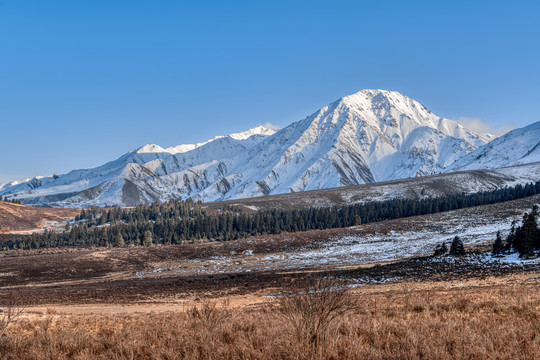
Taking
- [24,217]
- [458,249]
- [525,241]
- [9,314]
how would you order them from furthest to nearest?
[24,217]
[458,249]
[525,241]
[9,314]

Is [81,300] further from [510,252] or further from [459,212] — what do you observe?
[459,212]

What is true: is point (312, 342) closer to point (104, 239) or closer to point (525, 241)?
point (525, 241)

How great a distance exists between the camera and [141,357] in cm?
961

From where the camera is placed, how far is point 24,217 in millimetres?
144375

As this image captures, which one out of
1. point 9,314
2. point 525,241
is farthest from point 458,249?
point 9,314

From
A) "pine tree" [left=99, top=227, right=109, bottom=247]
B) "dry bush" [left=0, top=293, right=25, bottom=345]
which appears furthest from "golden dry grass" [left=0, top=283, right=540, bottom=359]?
"pine tree" [left=99, top=227, right=109, bottom=247]

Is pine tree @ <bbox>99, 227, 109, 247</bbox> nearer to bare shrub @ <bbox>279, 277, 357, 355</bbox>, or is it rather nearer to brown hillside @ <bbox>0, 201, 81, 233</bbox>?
brown hillside @ <bbox>0, 201, 81, 233</bbox>

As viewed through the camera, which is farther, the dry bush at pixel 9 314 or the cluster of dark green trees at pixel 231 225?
the cluster of dark green trees at pixel 231 225

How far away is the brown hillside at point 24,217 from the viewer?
13012 cm

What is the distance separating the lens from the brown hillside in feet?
427

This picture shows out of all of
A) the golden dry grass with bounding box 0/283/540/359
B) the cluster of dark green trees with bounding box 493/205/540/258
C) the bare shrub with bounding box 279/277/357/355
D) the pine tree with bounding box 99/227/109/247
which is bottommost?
the pine tree with bounding box 99/227/109/247

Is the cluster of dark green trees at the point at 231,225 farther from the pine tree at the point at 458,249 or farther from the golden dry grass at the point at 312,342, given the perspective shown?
the golden dry grass at the point at 312,342

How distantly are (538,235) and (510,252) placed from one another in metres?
3.79

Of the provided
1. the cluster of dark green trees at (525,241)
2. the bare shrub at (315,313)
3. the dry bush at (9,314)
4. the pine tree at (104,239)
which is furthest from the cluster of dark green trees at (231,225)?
the bare shrub at (315,313)
